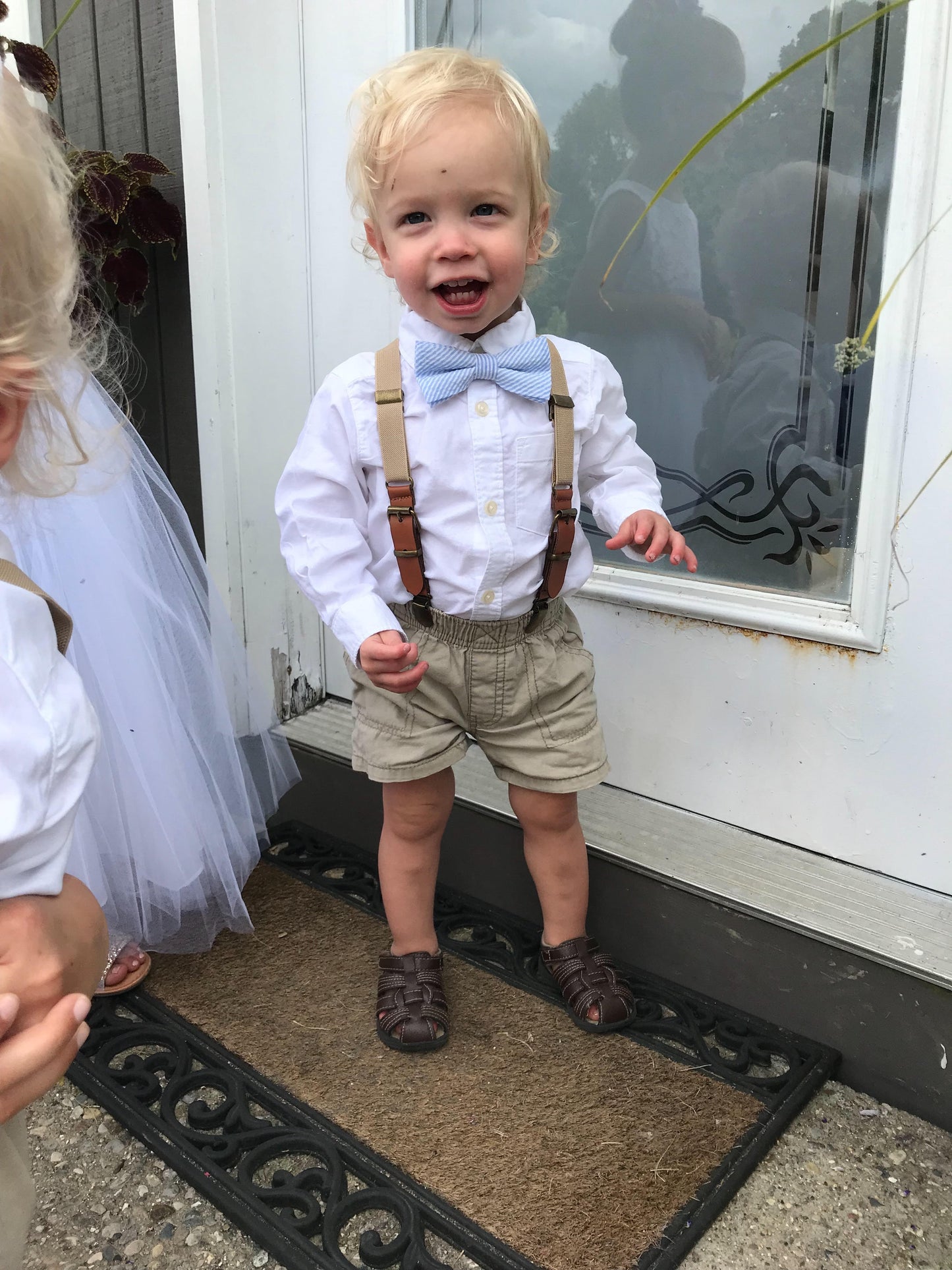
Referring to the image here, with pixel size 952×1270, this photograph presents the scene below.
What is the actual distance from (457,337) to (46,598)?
894mm

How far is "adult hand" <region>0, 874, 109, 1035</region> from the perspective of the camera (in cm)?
59

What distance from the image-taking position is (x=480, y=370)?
53.1 inches

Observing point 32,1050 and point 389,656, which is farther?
point 389,656

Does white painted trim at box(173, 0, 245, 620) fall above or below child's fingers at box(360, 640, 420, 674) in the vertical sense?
above

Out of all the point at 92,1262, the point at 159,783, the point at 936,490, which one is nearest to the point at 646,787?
the point at 936,490

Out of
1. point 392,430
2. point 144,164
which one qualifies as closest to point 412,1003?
point 392,430

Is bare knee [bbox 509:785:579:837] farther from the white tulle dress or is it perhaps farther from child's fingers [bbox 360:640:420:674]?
the white tulle dress

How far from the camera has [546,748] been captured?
1.48 metres

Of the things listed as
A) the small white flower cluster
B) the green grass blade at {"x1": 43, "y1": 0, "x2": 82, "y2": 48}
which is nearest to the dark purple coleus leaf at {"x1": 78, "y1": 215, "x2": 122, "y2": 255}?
the green grass blade at {"x1": 43, "y1": 0, "x2": 82, "y2": 48}

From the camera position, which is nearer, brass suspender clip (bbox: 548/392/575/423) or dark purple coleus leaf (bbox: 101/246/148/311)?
brass suspender clip (bbox: 548/392/575/423)

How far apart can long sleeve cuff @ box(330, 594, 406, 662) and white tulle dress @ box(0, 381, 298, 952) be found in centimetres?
36

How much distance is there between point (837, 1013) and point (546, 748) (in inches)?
22.3

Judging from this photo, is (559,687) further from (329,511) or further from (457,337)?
(457,337)

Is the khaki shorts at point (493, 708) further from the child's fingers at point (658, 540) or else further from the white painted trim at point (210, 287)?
the white painted trim at point (210, 287)
